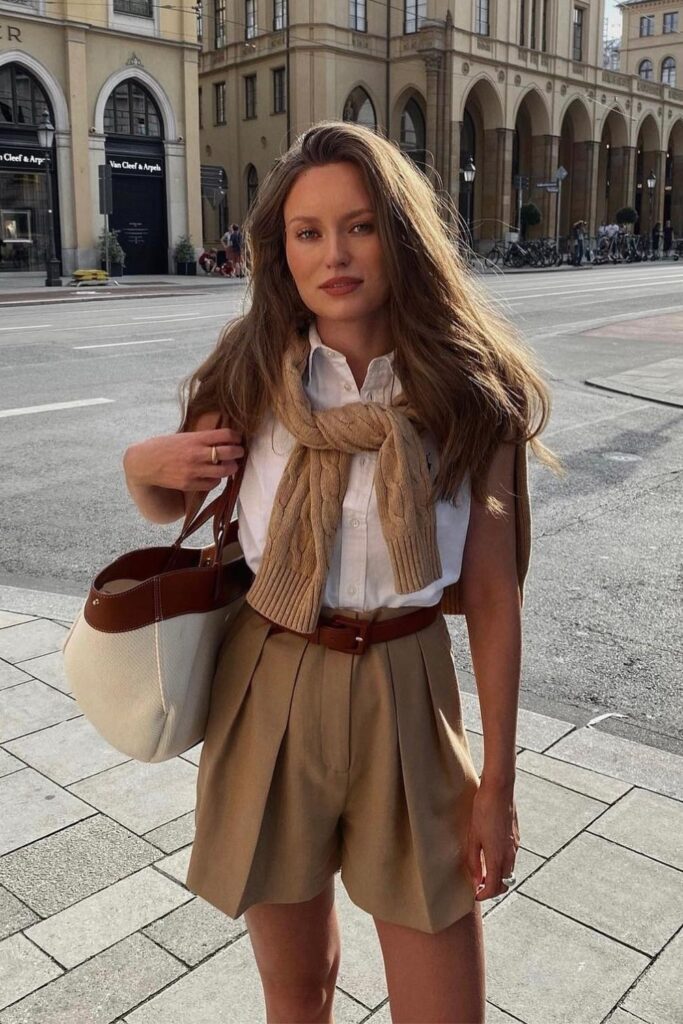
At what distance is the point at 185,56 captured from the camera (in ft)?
113

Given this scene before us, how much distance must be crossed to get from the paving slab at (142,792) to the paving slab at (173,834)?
3cm

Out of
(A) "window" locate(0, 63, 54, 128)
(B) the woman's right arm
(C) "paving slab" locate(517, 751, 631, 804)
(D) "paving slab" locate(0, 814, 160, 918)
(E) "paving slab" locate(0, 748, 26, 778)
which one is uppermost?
(A) "window" locate(0, 63, 54, 128)

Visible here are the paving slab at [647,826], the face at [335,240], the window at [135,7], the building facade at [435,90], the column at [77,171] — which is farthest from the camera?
the building facade at [435,90]

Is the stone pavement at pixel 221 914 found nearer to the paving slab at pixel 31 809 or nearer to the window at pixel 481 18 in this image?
the paving slab at pixel 31 809

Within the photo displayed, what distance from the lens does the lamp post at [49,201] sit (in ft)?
91.9

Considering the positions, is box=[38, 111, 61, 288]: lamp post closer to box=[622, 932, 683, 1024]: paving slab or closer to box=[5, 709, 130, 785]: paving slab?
box=[5, 709, 130, 785]: paving slab

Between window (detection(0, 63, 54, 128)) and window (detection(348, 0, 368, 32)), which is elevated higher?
window (detection(348, 0, 368, 32))

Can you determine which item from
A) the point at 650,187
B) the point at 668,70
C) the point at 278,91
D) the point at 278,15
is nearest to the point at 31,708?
the point at 278,91

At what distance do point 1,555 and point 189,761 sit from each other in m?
2.89

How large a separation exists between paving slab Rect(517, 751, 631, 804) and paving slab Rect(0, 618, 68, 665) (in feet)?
6.68

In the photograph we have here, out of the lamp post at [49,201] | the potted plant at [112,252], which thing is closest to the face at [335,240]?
the lamp post at [49,201]

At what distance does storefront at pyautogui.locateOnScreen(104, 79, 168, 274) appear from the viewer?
33.2 meters

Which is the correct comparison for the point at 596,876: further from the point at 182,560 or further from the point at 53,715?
the point at 53,715

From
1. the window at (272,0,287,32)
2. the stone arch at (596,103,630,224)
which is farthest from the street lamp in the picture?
the window at (272,0,287,32)
